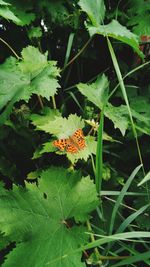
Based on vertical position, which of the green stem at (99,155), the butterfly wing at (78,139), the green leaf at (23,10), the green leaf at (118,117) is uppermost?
the green leaf at (23,10)

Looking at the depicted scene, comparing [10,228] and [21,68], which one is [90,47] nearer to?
[21,68]

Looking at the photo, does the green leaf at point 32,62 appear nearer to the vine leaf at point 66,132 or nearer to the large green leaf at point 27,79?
the large green leaf at point 27,79

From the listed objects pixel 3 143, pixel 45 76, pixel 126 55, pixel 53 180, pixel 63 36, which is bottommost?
pixel 53 180

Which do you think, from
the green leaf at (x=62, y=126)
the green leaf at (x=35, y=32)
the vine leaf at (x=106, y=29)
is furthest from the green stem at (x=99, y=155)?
the green leaf at (x=35, y=32)

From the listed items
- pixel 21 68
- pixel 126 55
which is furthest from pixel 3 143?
pixel 126 55

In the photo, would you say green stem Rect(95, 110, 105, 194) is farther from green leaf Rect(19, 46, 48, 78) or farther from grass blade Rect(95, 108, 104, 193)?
Answer: green leaf Rect(19, 46, 48, 78)

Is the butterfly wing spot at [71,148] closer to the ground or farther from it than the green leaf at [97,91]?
closer to the ground

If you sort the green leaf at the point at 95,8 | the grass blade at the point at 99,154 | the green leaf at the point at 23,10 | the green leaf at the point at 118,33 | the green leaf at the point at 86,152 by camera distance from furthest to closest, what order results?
the green leaf at the point at 23,10 < the green leaf at the point at 95,8 < the green leaf at the point at 118,33 < the green leaf at the point at 86,152 < the grass blade at the point at 99,154
